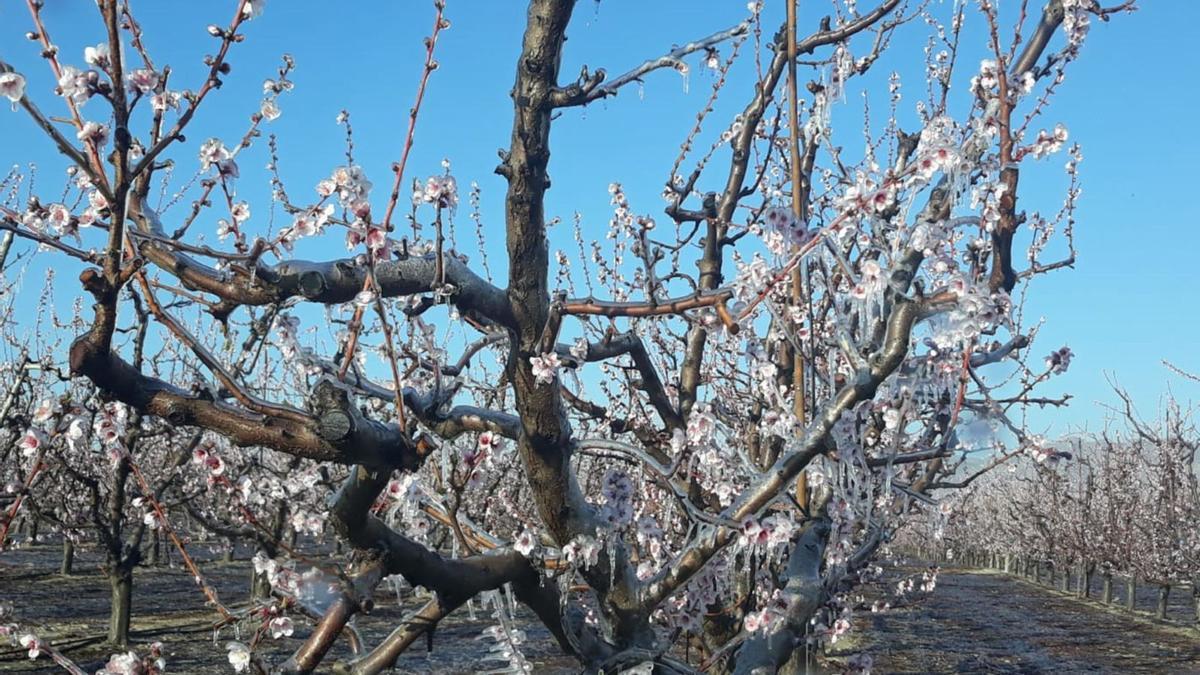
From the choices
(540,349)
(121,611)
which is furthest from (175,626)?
(540,349)

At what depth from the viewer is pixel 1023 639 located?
1661 cm

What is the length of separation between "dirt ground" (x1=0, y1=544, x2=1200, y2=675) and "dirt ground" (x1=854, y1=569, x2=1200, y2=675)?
0.02m

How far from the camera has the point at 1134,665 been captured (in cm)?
1366

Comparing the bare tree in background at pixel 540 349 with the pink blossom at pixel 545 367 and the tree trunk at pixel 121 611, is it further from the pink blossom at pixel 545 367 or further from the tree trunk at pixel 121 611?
the tree trunk at pixel 121 611

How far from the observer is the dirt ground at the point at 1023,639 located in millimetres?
13578

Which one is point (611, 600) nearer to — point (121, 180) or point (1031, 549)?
point (121, 180)

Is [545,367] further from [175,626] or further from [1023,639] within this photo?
[1023,639]

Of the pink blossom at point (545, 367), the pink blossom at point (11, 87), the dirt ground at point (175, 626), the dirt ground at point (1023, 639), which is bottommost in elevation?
the dirt ground at point (175, 626)

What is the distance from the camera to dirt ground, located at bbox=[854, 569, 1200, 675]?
13578 mm

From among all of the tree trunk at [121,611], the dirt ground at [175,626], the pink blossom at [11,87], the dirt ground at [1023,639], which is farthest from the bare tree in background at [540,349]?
the dirt ground at [1023,639]

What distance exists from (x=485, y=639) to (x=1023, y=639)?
382 inches

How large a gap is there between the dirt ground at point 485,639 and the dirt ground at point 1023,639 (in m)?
0.02

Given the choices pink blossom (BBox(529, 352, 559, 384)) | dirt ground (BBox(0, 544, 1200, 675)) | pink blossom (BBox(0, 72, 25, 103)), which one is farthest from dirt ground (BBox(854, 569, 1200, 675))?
pink blossom (BBox(0, 72, 25, 103))

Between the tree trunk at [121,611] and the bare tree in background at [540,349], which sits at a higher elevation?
the bare tree in background at [540,349]
